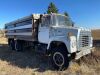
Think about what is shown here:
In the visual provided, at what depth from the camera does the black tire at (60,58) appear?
8.45 meters

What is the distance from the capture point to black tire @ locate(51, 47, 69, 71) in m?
8.45

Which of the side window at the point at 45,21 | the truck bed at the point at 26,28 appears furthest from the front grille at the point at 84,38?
the truck bed at the point at 26,28

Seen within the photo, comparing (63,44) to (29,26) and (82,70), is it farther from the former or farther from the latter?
(29,26)

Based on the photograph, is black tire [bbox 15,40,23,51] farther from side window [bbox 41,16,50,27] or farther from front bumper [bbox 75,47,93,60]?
front bumper [bbox 75,47,93,60]

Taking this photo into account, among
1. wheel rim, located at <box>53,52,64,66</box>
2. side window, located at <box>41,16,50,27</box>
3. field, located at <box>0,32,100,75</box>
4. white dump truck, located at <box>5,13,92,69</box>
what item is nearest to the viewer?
field, located at <box>0,32,100,75</box>

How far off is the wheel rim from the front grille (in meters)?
1.09

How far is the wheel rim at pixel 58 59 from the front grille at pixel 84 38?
109 centimetres

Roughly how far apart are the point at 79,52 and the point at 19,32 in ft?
22.1

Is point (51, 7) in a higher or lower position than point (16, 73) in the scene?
higher

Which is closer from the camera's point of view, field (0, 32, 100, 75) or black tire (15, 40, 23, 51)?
field (0, 32, 100, 75)

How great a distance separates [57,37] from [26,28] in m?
3.85

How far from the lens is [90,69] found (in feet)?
27.6

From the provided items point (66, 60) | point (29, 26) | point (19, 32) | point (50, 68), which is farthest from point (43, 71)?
point (19, 32)

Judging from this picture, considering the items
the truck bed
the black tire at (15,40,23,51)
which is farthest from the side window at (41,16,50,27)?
the black tire at (15,40,23,51)
